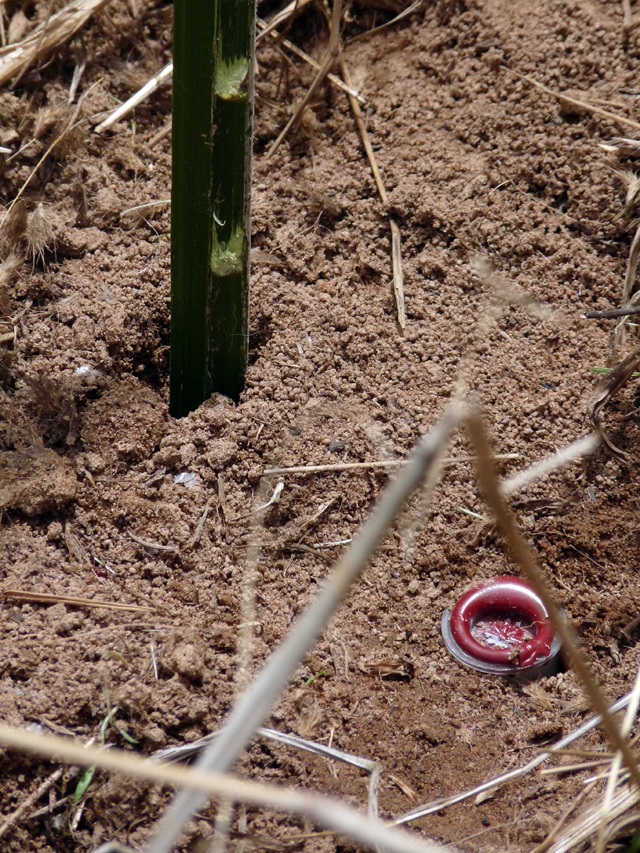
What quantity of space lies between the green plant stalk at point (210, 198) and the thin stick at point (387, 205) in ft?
1.38

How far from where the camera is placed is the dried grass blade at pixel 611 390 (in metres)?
1.82

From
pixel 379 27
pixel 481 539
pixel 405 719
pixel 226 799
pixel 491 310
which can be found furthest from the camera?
pixel 379 27

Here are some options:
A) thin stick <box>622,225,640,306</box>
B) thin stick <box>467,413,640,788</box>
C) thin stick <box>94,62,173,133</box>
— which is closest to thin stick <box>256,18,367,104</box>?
thin stick <box>94,62,173,133</box>

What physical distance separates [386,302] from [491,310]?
25 cm

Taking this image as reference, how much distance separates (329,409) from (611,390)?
617mm

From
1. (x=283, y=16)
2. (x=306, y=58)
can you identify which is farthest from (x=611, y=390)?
(x=283, y=16)

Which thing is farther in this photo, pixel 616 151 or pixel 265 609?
pixel 616 151

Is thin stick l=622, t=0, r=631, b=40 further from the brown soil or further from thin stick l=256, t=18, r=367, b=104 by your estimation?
thin stick l=256, t=18, r=367, b=104

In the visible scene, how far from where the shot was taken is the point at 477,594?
1753 millimetres

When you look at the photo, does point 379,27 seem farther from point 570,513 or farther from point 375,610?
point 375,610

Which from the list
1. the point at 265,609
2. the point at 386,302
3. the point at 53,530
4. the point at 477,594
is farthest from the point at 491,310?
the point at 53,530

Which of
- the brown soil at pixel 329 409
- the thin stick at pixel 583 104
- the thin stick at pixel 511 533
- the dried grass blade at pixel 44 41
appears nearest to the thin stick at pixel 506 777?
the brown soil at pixel 329 409

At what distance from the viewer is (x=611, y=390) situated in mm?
1850

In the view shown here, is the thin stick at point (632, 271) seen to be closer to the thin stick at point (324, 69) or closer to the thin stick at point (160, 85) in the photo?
the thin stick at point (160, 85)
